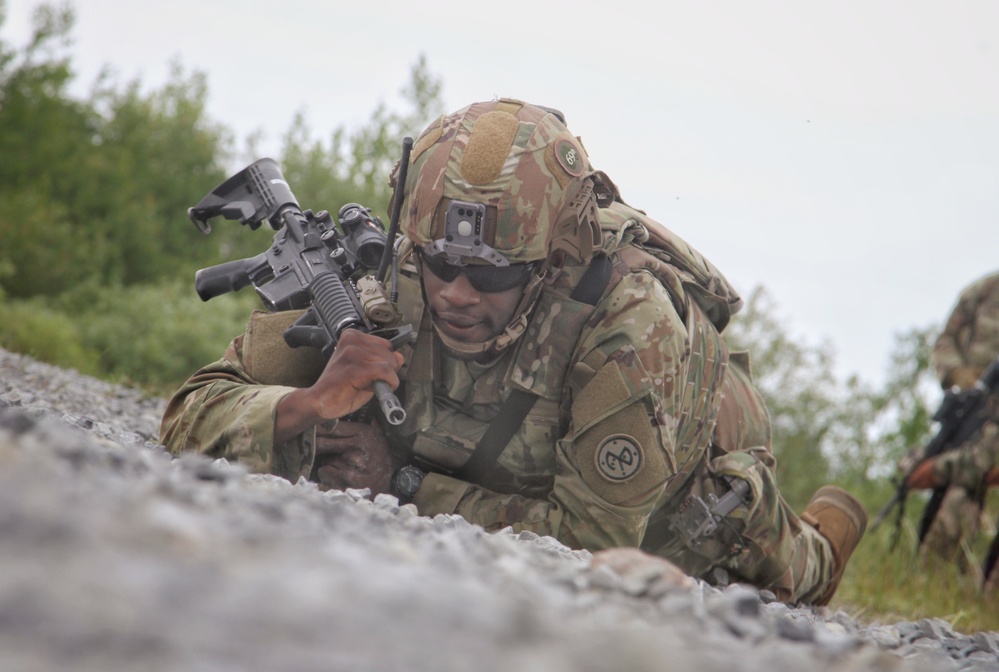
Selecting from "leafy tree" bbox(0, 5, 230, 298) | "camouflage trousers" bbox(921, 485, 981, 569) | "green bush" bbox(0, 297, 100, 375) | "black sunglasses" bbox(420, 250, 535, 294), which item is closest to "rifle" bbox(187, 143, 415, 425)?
"black sunglasses" bbox(420, 250, 535, 294)

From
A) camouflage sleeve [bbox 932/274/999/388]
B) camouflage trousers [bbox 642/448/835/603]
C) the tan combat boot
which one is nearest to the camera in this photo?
camouflage trousers [bbox 642/448/835/603]

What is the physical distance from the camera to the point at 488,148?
150 inches

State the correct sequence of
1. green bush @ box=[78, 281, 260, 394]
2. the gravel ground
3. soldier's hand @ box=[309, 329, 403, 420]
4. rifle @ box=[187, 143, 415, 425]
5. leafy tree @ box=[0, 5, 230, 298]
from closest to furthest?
the gravel ground
soldier's hand @ box=[309, 329, 403, 420]
rifle @ box=[187, 143, 415, 425]
green bush @ box=[78, 281, 260, 394]
leafy tree @ box=[0, 5, 230, 298]

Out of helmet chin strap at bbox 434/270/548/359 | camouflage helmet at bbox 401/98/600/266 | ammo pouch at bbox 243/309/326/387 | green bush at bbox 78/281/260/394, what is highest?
camouflage helmet at bbox 401/98/600/266

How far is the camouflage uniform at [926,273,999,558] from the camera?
7.66 metres

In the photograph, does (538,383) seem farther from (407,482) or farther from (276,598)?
(276,598)

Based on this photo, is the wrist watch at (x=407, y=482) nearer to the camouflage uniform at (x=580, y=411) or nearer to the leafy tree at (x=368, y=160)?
the camouflage uniform at (x=580, y=411)

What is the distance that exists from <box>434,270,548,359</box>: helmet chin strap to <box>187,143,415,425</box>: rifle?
204mm

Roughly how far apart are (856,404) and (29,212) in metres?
10.7

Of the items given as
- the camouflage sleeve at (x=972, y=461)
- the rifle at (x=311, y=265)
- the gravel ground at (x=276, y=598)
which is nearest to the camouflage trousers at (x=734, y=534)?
the rifle at (x=311, y=265)

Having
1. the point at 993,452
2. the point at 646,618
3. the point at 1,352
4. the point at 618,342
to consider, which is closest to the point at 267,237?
the point at 1,352

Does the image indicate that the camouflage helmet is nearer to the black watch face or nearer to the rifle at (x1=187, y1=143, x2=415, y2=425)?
the rifle at (x1=187, y1=143, x2=415, y2=425)

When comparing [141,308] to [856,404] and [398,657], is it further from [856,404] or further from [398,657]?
[398,657]

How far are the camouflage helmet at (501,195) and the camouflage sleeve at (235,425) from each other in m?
0.91
